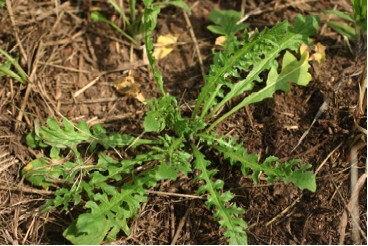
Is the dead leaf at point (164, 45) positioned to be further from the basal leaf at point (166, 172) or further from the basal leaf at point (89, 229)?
the basal leaf at point (89, 229)

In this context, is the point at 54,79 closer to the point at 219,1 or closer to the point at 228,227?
the point at 219,1

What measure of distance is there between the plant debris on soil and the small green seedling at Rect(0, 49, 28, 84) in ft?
0.13

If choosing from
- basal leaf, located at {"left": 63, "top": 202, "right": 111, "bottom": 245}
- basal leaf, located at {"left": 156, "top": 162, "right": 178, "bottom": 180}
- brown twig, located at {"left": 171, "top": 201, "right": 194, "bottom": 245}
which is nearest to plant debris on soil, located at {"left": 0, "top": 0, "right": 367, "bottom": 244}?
brown twig, located at {"left": 171, "top": 201, "right": 194, "bottom": 245}

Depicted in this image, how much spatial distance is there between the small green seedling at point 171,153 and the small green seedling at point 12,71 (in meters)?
0.41

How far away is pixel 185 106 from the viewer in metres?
3.07

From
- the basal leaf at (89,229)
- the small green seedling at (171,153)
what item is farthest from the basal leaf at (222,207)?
the basal leaf at (89,229)

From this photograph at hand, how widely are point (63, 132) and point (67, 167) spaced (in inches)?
7.7

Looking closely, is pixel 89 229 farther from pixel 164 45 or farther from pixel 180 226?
pixel 164 45

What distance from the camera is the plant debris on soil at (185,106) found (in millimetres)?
2736

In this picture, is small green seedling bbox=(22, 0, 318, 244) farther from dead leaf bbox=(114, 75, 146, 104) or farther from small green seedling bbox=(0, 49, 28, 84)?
small green seedling bbox=(0, 49, 28, 84)

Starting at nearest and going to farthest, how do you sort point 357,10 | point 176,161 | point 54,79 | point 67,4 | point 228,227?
point 228,227 < point 176,161 < point 357,10 < point 54,79 < point 67,4

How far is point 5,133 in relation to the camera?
2.96 m

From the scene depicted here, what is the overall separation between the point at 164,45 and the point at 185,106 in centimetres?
49

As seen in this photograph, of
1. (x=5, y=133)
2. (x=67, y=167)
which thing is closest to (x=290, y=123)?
(x=67, y=167)
